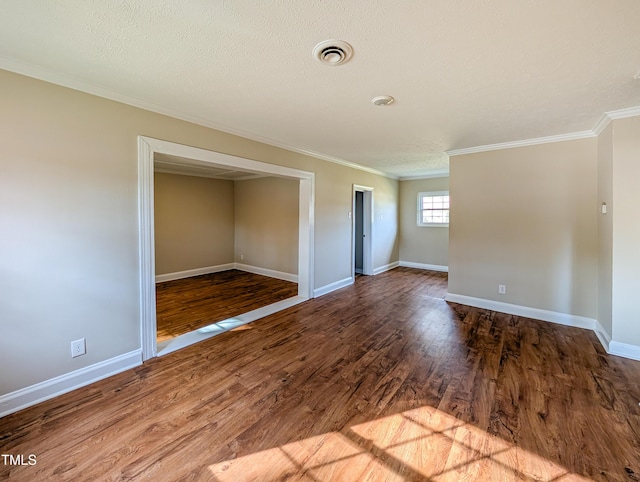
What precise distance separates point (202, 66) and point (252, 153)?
5.45 ft

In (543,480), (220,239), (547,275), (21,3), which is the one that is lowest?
(543,480)

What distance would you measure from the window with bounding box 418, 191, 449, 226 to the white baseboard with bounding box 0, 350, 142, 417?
6737mm

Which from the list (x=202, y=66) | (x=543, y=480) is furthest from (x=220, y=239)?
(x=543, y=480)

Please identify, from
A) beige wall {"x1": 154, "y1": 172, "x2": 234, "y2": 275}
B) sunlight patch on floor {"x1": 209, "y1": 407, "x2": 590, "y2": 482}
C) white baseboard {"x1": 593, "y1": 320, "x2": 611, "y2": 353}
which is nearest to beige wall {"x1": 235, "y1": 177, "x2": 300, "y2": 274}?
beige wall {"x1": 154, "y1": 172, "x2": 234, "y2": 275}

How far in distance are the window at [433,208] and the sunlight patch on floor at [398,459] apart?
19.5ft

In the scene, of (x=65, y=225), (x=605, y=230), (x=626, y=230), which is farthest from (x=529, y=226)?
(x=65, y=225)

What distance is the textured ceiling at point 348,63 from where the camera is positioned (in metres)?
1.43

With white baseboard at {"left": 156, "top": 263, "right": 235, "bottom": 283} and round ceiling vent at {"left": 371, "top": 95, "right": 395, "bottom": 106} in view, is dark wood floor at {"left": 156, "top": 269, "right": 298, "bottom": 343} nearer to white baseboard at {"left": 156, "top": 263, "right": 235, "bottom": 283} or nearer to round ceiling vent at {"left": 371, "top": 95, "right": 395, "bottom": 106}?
white baseboard at {"left": 156, "top": 263, "right": 235, "bottom": 283}

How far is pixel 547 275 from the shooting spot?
3.76 m

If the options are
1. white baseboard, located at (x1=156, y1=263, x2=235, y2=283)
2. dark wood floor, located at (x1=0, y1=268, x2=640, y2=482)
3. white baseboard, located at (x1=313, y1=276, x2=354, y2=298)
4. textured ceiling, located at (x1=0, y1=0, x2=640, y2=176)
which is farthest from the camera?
white baseboard, located at (x1=156, y1=263, x2=235, y2=283)

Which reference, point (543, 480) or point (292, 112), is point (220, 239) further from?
point (543, 480)

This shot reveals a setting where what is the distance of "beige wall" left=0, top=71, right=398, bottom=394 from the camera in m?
1.96

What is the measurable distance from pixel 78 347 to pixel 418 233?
7.06 metres

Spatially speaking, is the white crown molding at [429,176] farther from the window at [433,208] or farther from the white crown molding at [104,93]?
the white crown molding at [104,93]
